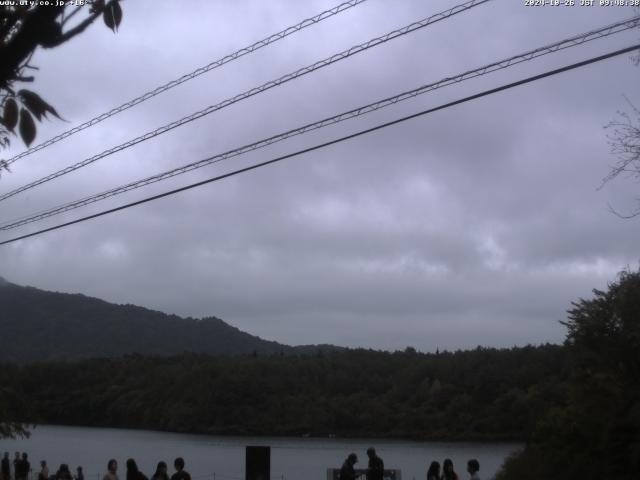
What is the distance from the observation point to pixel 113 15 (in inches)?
148

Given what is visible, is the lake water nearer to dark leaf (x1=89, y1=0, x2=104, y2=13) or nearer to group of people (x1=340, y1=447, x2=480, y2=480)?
group of people (x1=340, y1=447, x2=480, y2=480)

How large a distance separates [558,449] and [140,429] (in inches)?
2272

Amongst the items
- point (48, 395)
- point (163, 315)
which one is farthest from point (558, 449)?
point (163, 315)

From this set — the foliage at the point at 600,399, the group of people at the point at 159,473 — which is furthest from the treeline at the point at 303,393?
the group of people at the point at 159,473

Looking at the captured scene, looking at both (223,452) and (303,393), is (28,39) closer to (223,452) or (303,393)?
(223,452)

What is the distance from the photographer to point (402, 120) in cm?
1091

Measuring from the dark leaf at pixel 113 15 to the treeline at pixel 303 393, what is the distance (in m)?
49.6

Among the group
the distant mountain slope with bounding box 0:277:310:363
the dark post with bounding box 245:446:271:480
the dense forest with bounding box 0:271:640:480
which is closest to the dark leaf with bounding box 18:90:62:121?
the dark post with bounding box 245:446:271:480

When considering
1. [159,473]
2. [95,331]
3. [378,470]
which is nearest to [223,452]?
[378,470]

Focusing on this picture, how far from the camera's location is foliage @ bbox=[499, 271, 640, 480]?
17.0 meters

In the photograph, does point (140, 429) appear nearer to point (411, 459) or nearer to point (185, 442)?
point (185, 442)

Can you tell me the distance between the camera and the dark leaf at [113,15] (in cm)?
373

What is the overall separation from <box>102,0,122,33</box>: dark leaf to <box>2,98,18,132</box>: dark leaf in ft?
1.92

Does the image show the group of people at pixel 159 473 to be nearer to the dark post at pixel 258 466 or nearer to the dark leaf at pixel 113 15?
the dark post at pixel 258 466
